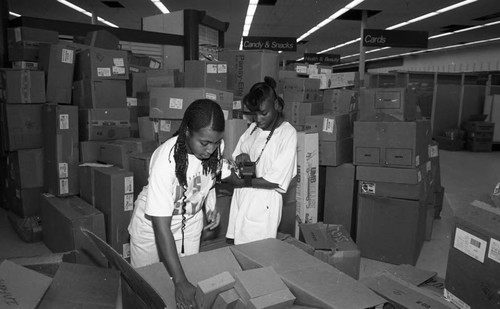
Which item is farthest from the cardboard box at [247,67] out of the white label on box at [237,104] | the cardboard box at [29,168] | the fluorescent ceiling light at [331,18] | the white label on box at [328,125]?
the fluorescent ceiling light at [331,18]

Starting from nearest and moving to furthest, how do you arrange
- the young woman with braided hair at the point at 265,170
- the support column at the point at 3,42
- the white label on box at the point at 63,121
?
the young woman with braided hair at the point at 265,170
the white label on box at the point at 63,121
the support column at the point at 3,42

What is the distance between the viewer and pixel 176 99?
2914 mm

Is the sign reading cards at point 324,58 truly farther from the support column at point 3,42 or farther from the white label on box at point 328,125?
the support column at point 3,42

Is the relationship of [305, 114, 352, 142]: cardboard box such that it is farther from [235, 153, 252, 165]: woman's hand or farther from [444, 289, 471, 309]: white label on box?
[444, 289, 471, 309]: white label on box

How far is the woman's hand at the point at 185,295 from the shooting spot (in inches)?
40.5

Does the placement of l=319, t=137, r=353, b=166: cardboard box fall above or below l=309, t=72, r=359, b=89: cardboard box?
below

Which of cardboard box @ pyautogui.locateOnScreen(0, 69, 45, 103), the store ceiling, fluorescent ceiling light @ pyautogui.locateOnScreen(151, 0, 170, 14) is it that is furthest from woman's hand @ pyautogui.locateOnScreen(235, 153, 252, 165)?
fluorescent ceiling light @ pyautogui.locateOnScreen(151, 0, 170, 14)

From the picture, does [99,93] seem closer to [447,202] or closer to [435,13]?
[447,202]

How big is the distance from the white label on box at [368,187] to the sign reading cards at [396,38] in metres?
5.76

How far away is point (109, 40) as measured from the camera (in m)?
3.70

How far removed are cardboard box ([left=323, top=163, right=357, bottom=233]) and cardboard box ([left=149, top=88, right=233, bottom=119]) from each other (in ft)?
3.50

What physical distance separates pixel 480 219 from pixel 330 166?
2.20m

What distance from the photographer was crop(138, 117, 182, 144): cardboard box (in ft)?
10.0

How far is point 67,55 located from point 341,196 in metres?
2.66
